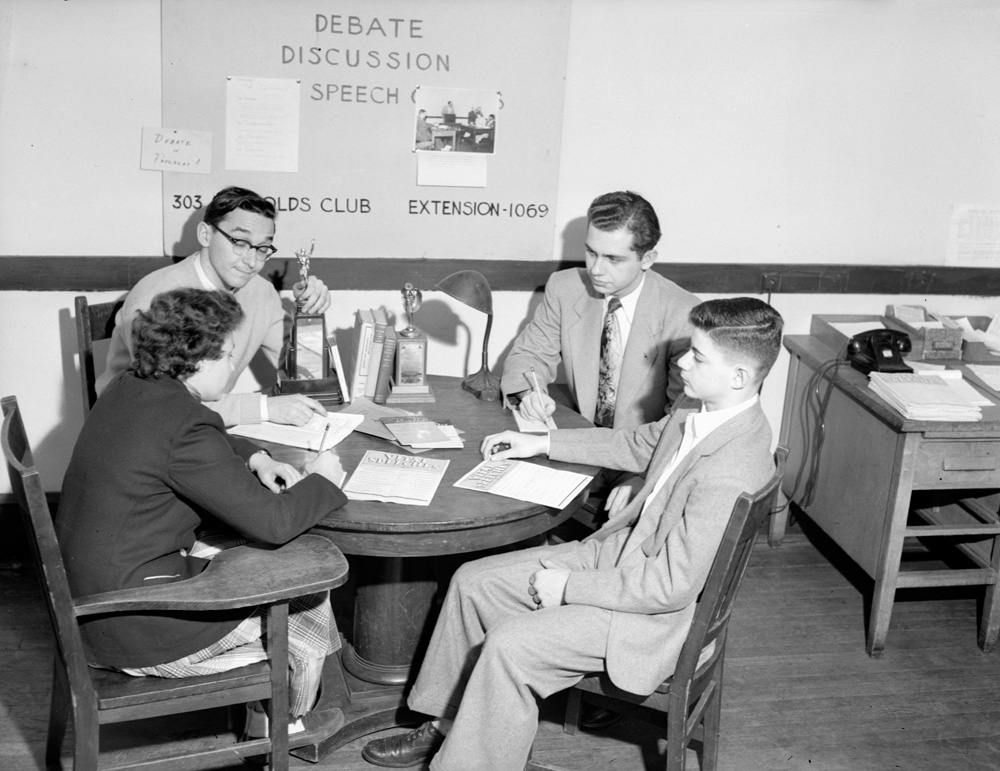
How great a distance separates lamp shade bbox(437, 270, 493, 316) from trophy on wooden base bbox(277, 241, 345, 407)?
0.40m

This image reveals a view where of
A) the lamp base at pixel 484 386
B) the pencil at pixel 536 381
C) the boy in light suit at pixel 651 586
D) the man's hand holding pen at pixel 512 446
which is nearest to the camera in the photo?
the boy in light suit at pixel 651 586

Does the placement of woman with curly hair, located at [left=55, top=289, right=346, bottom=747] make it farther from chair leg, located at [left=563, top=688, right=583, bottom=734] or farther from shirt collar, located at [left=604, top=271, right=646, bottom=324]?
shirt collar, located at [left=604, top=271, right=646, bottom=324]

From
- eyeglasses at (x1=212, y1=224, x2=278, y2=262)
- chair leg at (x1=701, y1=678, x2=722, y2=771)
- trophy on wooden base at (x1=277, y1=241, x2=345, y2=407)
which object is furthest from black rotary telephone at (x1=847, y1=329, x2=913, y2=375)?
eyeglasses at (x1=212, y1=224, x2=278, y2=262)

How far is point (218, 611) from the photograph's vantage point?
7.79 ft

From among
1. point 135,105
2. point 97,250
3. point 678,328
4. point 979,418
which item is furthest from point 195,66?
point 979,418

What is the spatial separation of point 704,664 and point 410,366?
4.36ft

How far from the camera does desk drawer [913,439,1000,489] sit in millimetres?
3428

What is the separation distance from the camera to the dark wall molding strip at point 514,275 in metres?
3.61

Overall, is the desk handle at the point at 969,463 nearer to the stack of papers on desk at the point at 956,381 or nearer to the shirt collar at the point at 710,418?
the stack of papers on desk at the point at 956,381

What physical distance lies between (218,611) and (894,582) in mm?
2266

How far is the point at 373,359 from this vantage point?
11.0 feet

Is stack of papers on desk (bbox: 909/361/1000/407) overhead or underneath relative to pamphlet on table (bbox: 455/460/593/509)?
overhead

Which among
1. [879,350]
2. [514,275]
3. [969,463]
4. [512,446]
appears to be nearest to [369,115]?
[514,275]

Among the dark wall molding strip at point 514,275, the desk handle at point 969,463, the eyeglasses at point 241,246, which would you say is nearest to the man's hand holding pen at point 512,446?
the eyeglasses at point 241,246
